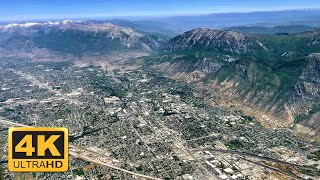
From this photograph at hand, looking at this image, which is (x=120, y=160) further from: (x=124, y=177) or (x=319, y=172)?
(x=319, y=172)

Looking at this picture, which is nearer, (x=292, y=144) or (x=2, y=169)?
(x=2, y=169)

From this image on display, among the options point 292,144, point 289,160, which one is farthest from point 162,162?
point 292,144

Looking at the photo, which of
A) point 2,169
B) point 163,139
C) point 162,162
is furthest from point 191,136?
point 2,169

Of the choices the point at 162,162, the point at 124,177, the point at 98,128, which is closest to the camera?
the point at 124,177

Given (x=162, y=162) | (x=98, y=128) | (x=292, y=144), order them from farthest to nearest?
(x=98, y=128) → (x=292, y=144) → (x=162, y=162)

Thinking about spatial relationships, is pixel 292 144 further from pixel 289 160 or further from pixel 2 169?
pixel 2 169

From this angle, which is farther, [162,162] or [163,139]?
[163,139]
